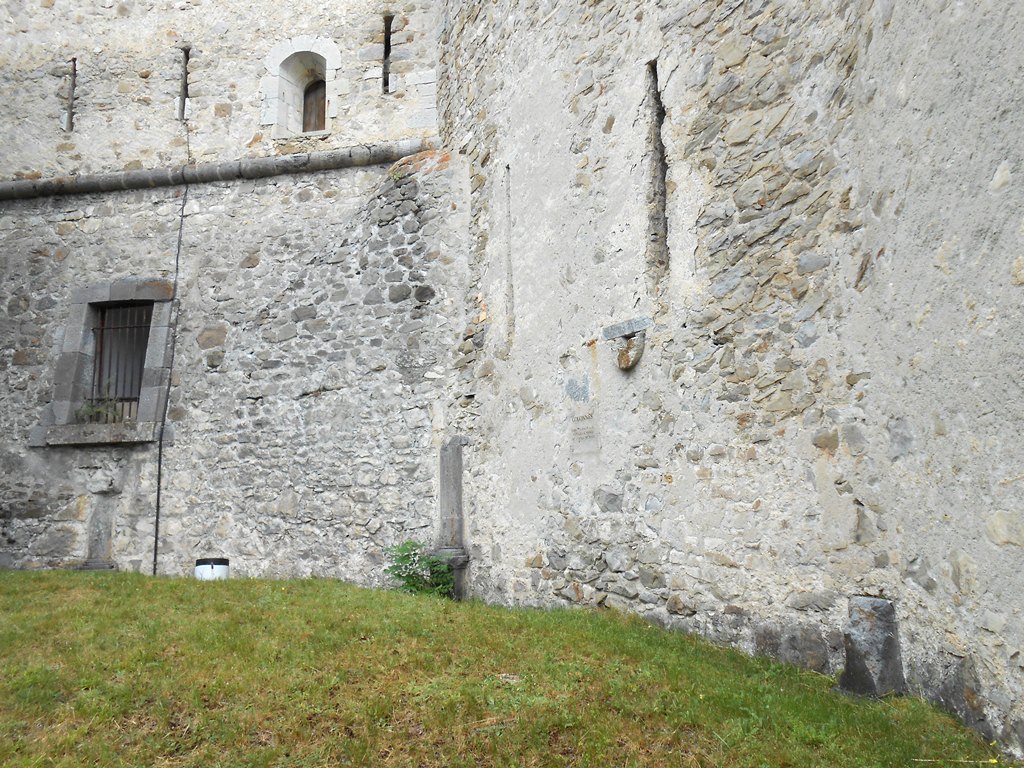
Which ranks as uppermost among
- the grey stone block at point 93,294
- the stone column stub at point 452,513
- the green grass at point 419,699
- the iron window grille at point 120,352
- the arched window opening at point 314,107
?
the arched window opening at point 314,107

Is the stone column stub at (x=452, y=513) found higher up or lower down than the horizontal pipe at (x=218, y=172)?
lower down

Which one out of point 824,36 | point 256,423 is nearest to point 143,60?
point 256,423

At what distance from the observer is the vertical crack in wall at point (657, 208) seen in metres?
5.87

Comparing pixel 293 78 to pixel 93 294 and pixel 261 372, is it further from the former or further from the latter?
pixel 261 372

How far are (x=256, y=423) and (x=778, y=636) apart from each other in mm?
6227

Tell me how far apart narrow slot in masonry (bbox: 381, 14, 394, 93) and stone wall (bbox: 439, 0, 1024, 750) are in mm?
2206

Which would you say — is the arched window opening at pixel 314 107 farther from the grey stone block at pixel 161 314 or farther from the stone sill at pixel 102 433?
the stone sill at pixel 102 433

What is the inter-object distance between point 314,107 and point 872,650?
29.6 ft

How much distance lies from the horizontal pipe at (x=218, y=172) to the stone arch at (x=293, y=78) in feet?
1.80

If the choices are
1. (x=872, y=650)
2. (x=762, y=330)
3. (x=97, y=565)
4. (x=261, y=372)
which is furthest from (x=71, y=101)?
(x=872, y=650)

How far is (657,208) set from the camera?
5898 millimetres

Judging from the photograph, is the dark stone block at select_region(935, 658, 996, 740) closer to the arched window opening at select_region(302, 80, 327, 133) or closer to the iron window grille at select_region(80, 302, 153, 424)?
the iron window grille at select_region(80, 302, 153, 424)

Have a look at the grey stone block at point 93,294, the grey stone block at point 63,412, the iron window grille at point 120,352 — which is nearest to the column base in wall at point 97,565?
the grey stone block at point 63,412

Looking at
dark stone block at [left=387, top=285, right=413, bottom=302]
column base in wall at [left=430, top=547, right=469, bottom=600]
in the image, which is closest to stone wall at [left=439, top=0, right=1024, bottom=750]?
column base in wall at [left=430, top=547, right=469, bottom=600]
